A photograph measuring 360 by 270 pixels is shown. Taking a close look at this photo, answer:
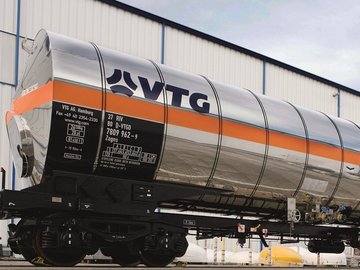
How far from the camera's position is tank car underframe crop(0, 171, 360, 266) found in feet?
28.5

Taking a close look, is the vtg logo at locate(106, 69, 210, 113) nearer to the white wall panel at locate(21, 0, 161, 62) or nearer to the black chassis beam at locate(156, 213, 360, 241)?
the black chassis beam at locate(156, 213, 360, 241)

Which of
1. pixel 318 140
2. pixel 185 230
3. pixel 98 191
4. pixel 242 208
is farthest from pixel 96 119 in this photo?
pixel 318 140

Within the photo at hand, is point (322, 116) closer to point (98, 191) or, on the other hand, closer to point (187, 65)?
point (98, 191)

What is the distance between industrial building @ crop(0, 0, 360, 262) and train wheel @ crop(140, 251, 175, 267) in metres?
7.53

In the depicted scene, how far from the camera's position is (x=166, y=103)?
973cm

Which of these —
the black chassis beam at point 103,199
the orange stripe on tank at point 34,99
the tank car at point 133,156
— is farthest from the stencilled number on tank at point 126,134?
the orange stripe on tank at point 34,99

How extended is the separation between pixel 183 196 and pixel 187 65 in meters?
16.3

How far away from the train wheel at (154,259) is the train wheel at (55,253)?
1.23m

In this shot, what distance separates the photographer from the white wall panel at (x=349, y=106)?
1339 inches

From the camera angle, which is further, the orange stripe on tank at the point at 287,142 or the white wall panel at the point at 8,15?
the white wall panel at the point at 8,15

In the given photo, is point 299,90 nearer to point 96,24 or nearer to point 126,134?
point 96,24

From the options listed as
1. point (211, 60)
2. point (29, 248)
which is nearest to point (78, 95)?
point (29, 248)

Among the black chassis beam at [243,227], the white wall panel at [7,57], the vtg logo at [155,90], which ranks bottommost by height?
the black chassis beam at [243,227]

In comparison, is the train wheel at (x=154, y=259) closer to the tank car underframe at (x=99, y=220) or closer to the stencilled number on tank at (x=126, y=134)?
the tank car underframe at (x=99, y=220)
